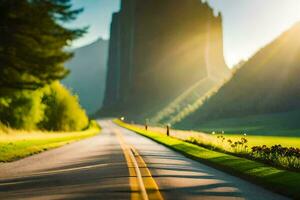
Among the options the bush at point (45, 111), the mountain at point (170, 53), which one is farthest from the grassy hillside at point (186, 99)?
the bush at point (45, 111)

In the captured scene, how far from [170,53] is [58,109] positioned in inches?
4671

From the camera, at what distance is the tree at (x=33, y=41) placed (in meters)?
21.8

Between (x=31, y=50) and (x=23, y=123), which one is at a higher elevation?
(x=31, y=50)

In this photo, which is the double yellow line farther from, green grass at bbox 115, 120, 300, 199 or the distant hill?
the distant hill

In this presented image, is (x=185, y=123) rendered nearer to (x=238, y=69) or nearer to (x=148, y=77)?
(x=238, y=69)

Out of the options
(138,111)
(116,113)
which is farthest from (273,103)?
(116,113)

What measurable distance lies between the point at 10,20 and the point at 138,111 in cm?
15622

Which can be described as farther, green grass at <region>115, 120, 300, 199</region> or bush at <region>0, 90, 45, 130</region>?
bush at <region>0, 90, 45, 130</region>

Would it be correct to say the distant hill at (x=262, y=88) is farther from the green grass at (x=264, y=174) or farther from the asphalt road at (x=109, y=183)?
the asphalt road at (x=109, y=183)

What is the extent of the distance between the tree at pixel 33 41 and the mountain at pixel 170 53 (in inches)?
5650

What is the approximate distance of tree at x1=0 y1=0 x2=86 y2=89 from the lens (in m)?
21.8

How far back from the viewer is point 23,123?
4716 centimetres

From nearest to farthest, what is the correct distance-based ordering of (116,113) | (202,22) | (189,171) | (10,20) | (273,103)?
(189,171) < (10,20) < (273,103) < (202,22) < (116,113)

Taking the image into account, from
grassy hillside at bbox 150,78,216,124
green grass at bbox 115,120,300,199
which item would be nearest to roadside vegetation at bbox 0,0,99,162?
green grass at bbox 115,120,300,199
